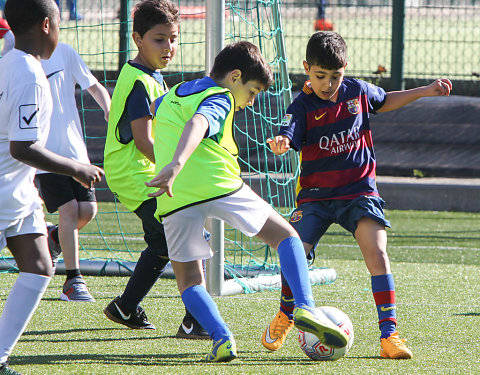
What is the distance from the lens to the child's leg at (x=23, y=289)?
9.99 ft

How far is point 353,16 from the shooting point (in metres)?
11.5

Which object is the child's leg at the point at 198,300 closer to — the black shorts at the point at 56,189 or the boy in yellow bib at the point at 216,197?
the boy in yellow bib at the point at 216,197

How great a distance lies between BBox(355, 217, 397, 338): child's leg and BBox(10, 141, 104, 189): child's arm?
1.30m

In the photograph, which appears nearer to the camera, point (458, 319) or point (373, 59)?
point (458, 319)

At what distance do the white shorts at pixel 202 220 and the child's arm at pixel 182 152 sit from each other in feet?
0.98

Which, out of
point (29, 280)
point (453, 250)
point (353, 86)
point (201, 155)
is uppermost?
point (353, 86)

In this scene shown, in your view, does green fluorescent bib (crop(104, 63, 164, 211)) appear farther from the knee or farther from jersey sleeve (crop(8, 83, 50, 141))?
jersey sleeve (crop(8, 83, 50, 141))

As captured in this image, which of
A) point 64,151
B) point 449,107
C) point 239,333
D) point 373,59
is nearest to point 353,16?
point 373,59

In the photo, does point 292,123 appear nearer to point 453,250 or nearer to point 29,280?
point 29,280

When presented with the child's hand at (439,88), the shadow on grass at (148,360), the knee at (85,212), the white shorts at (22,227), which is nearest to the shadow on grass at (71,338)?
the shadow on grass at (148,360)

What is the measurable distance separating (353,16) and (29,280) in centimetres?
911

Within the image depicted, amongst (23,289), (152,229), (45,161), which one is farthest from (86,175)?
(152,229)

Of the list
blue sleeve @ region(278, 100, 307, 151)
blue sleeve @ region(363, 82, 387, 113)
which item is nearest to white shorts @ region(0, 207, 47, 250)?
blue sleeve @ region(278, 100, 307, 151)

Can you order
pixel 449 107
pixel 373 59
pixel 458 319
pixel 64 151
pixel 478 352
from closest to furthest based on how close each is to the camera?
pixel 478 352
pixel 458 319
pixel 64 151
pixel 449 107
pixel 373 59
